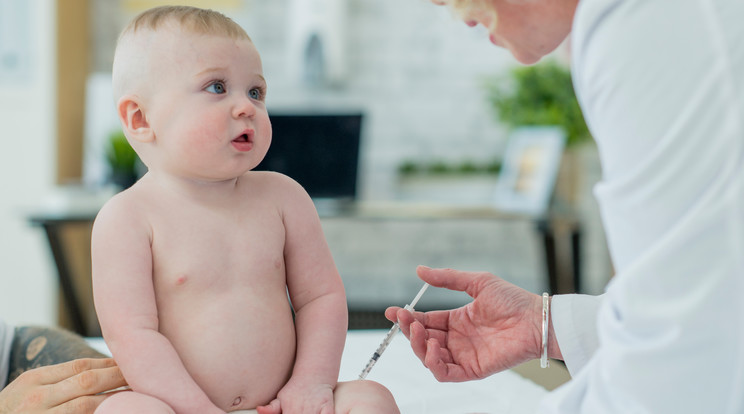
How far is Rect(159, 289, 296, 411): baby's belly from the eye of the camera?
2.80 ft

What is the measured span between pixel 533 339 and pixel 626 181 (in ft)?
1.54

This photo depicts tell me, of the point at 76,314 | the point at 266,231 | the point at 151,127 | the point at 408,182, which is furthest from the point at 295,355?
the point at 408,182

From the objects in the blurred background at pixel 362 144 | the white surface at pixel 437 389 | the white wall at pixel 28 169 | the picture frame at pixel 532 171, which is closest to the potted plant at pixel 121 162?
the blurred background at pixel 362 144

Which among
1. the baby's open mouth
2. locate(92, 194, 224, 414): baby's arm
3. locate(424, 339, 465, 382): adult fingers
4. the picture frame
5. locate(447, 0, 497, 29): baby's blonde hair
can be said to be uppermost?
locate(447, 0, 497, 29): baby's blonde hair

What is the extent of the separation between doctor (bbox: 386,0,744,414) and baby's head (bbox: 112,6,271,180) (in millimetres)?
387

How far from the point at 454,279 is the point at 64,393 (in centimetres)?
57

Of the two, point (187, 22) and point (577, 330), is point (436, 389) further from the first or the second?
point (187, 22)

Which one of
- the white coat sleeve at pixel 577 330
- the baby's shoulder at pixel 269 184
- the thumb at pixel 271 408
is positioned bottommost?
the white coat sleeve at pixel 577 330

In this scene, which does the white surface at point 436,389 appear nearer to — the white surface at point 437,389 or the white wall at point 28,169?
the white surface at point 437,389

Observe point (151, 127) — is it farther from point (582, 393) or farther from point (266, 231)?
point (582, 393)

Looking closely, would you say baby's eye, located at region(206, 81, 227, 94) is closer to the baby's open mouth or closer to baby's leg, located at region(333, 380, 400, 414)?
the baby's open mouth

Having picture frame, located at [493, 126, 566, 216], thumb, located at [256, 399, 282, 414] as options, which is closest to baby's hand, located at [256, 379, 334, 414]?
thumb, located at [256, 399, 282, 414]

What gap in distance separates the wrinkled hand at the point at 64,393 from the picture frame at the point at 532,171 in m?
2.33

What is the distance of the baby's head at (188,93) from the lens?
85 cm
